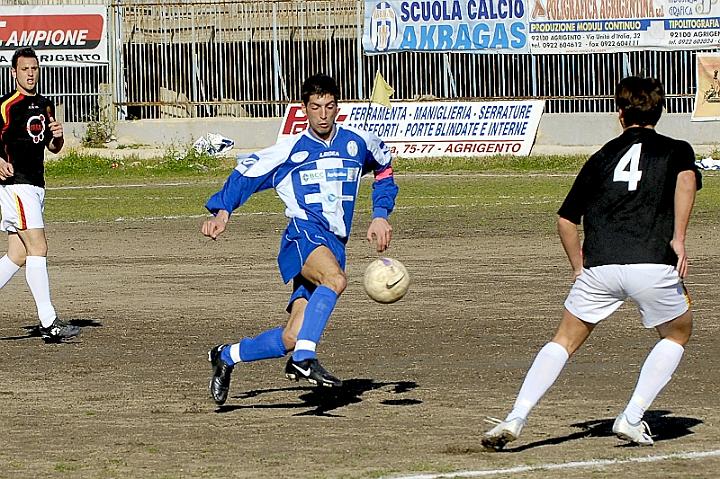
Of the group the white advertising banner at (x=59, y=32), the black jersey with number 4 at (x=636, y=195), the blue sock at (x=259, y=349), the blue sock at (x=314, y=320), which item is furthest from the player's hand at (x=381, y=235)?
the white advertising banner at (x=59, y=32)

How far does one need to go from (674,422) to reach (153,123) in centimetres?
3240

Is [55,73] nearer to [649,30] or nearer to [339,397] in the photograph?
[649,30]

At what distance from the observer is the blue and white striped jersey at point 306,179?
28.8 ft

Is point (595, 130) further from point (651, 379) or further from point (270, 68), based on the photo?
point (651, 379)

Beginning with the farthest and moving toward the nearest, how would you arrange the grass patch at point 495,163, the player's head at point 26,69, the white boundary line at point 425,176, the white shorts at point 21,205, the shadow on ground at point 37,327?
1. the grass patch at point 495,163
2. the white boundary line at point 425,176
3. the shadow on ground at point 37,327
4. the white shorts at point 21,205
5. the player's head at point 26,69

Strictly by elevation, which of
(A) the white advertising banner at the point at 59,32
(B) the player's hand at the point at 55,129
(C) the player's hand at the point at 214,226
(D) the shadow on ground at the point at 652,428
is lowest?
(D) the shadow on ground at the point at 652,428

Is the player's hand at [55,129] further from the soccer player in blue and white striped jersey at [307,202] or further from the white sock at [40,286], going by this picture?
the soccer player in blue and white striped jersey at [307,202]

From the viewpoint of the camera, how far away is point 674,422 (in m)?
8.24

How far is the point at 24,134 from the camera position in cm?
1199

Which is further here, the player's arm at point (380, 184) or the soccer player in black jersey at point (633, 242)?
the player's arm at point (380, 184)

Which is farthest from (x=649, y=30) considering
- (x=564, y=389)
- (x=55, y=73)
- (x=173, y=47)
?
(x=564, y=389)

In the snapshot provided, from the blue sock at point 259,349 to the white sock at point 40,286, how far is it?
3367 millimetres

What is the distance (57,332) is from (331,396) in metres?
3.27

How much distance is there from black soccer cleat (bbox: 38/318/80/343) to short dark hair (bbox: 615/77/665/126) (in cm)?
584
